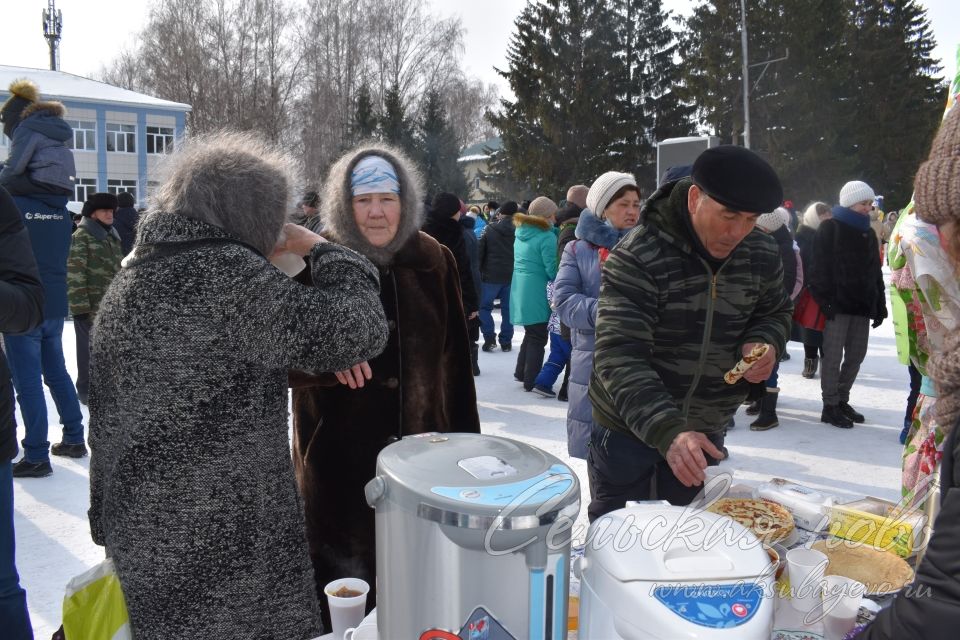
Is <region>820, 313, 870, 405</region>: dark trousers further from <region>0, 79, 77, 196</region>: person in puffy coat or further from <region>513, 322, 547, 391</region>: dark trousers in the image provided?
<region>0, 79, 77, 196</region>: person in puffy coat

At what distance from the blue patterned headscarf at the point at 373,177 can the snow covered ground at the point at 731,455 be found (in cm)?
199

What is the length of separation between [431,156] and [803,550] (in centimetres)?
2924

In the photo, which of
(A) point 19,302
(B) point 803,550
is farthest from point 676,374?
(A) point 19,302

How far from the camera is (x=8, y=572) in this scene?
6.82ft

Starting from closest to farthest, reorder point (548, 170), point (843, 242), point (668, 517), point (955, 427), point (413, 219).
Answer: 1. point (955, 427)
2. point (668, 517)
3. point (413, 219)
4. point (843, 242)
5. point (548, 170)

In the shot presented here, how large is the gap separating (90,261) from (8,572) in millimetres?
4314

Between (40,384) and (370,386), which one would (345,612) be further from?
(40,384)

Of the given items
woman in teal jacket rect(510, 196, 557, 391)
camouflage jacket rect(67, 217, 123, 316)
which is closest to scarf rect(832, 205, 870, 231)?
woman in teal jacket rect(510, 196, 557, 391)

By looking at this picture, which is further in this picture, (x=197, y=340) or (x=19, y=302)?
(x=19, y=302)

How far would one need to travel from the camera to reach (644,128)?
1141 inches

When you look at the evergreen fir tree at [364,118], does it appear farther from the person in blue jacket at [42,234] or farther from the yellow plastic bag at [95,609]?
the yellow plastic bag at [95,609]

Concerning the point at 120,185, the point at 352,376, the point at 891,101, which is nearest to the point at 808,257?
the point at 352,376

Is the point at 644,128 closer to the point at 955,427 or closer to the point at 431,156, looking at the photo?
the point at 431,156

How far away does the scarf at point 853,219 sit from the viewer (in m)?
5.54
